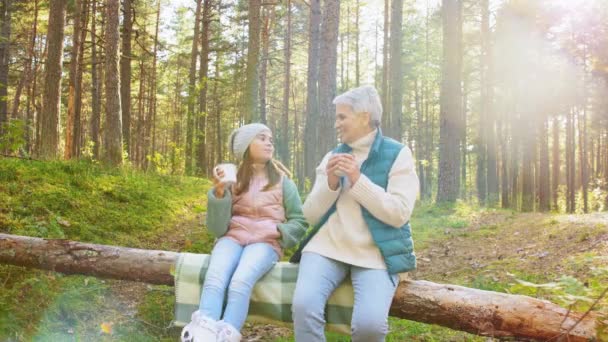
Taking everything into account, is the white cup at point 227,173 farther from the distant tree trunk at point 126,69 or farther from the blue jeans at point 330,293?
the distant tree trunk at point 126,69

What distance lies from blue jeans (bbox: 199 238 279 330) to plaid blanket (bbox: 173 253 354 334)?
0.41 ft

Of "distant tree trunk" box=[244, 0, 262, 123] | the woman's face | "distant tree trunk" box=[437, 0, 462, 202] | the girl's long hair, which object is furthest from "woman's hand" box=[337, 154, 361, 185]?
"distant tree trunk" box=[437, 0, 462, 202]

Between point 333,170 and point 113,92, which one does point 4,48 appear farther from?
point 333,170

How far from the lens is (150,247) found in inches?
256

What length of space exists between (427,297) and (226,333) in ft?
4.81

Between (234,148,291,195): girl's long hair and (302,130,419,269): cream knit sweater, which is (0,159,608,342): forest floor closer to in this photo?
(302,130,419,269): cream knit sweater

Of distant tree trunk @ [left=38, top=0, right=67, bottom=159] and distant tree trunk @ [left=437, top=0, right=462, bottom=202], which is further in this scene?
distant tree trunk @ [left=437, top=0, right=462, bottom=202]

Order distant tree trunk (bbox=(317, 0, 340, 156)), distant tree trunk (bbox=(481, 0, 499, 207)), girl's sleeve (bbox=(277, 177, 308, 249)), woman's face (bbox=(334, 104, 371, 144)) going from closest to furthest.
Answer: woman's face (bbox=(334, 104, 371, 144))
girl's sleeve (bbox=(277, 177, 308, 249))
distant tree trunk (bbox=(317, 0, 340, 156))
distant tree trunk (bbox=(481, 0, 499, 207))

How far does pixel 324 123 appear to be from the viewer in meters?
10.7

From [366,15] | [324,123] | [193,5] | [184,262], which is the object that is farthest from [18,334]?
[366,15]

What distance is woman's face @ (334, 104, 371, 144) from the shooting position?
364 centimetres

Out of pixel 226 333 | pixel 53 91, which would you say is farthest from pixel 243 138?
pixel 53 91

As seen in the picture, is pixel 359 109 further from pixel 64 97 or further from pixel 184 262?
pixel 64 97

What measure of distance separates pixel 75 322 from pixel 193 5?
19.4m
